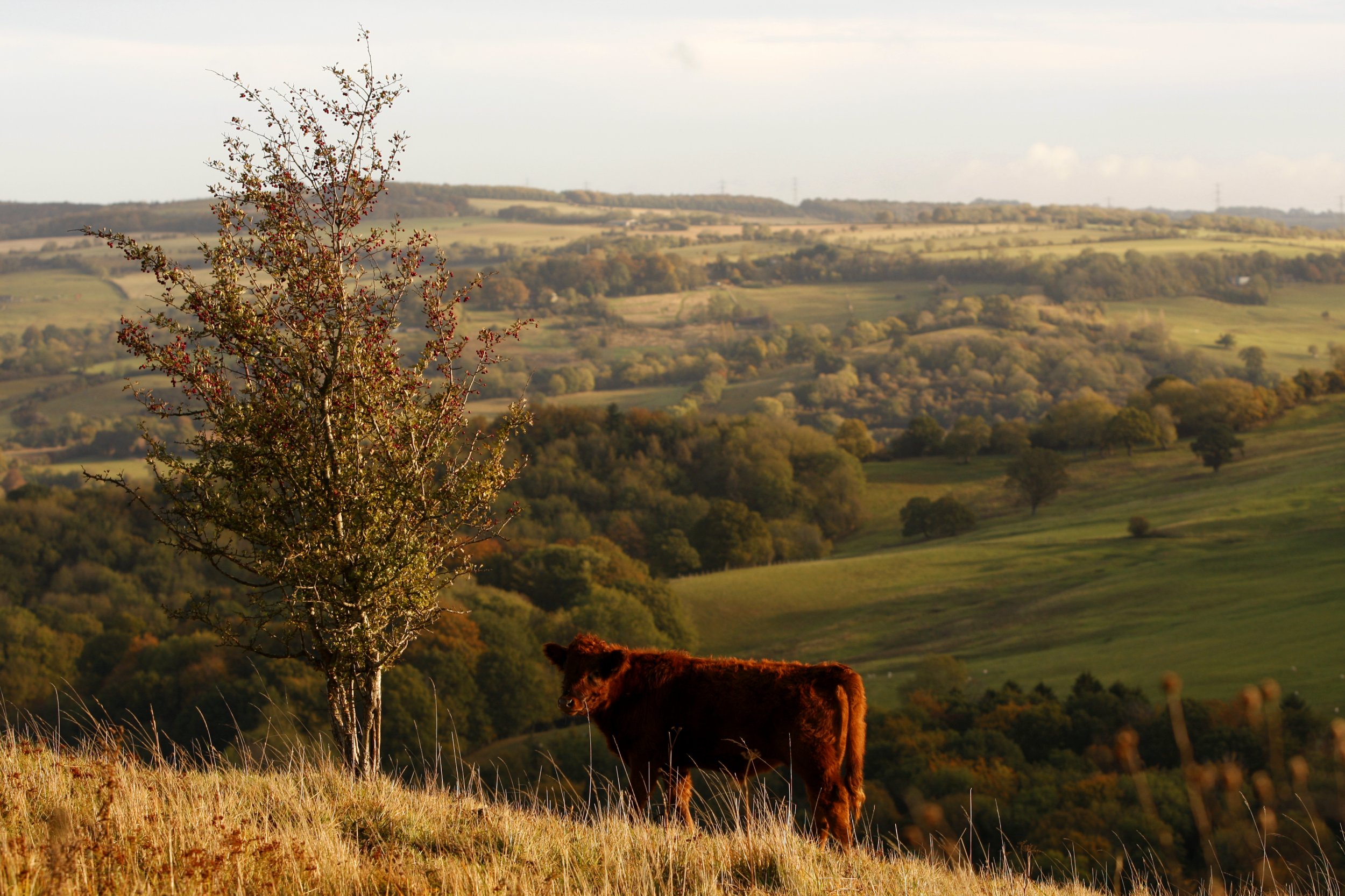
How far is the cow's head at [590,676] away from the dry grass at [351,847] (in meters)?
0.93

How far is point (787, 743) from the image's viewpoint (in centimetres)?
927

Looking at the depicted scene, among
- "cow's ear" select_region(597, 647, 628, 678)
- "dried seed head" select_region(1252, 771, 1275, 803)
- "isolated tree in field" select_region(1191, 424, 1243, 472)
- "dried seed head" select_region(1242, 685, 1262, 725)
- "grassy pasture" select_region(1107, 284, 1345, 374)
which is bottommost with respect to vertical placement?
"isolated tree in field" select_region(1191, 424, 1243, 472)

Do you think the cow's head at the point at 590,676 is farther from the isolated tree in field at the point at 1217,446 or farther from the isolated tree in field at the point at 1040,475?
the isolated tree in field at the point at 1217,446

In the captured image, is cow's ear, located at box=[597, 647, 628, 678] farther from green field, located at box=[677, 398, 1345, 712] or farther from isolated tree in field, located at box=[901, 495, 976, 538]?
isolated tree in field, located at box=[901, 495, 976, 538]

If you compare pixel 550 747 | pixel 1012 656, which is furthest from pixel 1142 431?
pixel 550 747

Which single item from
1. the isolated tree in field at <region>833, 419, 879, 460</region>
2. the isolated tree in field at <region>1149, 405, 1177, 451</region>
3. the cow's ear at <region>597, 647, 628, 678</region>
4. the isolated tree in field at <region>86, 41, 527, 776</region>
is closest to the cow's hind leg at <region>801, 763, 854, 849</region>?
the cow's ear at <region>597, 647, 628, 678</region>

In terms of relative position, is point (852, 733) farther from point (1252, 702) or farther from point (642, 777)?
point (1252, 702)

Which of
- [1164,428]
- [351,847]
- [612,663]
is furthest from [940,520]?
[351,847]

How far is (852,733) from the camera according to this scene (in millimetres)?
9367

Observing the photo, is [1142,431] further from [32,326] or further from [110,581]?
[32,326]

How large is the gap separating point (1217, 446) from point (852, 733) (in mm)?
95586

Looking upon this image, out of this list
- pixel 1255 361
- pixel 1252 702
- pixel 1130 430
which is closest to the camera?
pixel 1252 702

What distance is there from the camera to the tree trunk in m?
11.4

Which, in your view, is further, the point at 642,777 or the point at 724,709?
the point at 642,777
